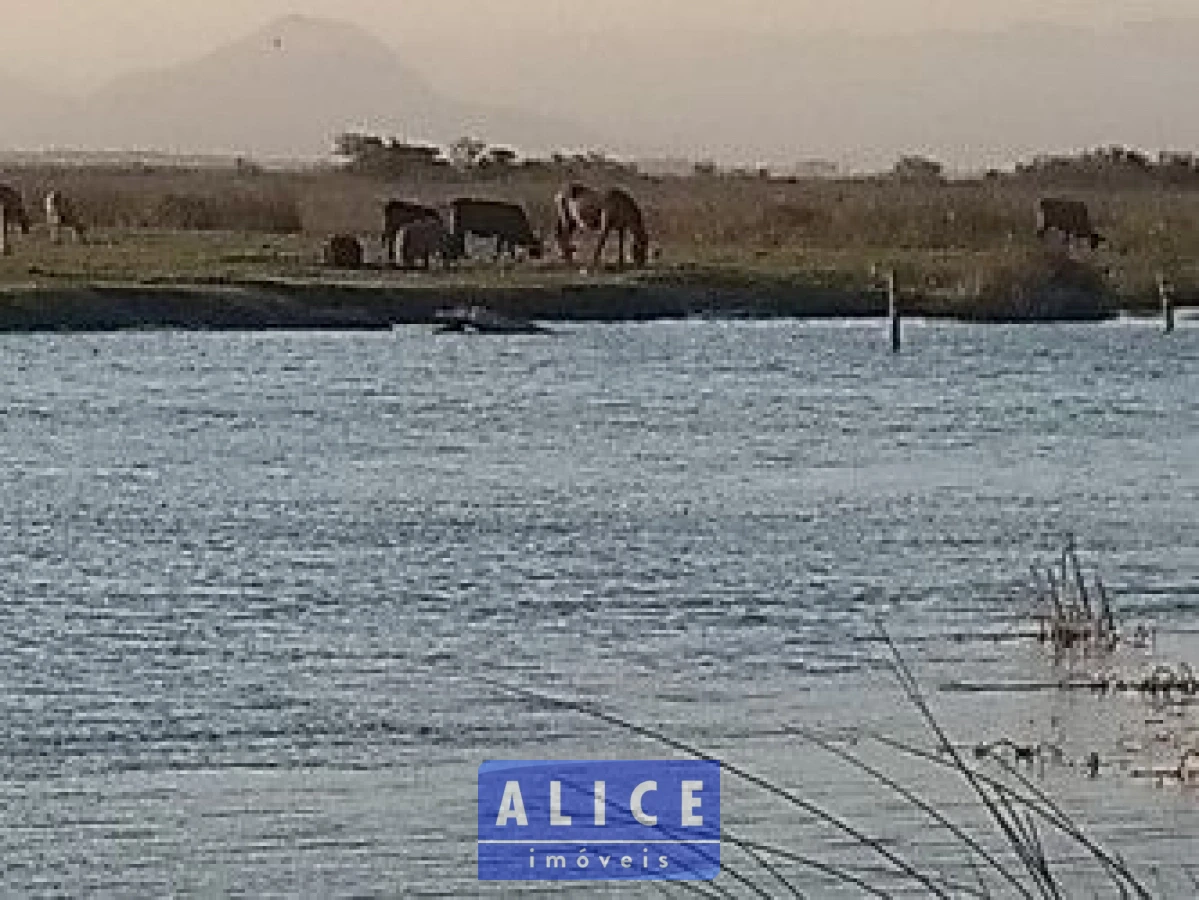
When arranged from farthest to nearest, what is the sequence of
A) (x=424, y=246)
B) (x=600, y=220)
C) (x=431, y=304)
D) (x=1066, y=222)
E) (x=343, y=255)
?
(x=1066, y=222) < (x=600, y=220) < (x=424, y=246) < (x=343, y=255) < (x=431, y=304)

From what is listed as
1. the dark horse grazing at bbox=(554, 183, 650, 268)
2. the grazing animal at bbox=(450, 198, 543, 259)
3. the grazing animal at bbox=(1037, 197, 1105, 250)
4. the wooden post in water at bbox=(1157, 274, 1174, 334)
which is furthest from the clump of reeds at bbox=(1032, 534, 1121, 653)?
the grazing animal at bbox=(1037, 197, 1105, 250)

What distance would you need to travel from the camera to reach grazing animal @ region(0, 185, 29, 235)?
55625mm

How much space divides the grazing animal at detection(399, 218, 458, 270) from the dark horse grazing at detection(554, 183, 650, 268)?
6.62ft

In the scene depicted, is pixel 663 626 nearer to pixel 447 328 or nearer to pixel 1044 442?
pixel 1044 442

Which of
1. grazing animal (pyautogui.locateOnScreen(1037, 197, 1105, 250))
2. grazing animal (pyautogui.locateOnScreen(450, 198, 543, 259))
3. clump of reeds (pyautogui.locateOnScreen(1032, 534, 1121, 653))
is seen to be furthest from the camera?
grazing animal (pyautogui.locateOnScreen(1037, 197, 1105, 250))

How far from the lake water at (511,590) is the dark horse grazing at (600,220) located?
12.4 metres

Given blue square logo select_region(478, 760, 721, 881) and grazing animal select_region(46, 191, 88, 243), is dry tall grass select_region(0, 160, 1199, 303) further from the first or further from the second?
blue square logo select_region(478, 760, 721, 881)

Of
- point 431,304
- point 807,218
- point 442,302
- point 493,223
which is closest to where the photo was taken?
point 431,304

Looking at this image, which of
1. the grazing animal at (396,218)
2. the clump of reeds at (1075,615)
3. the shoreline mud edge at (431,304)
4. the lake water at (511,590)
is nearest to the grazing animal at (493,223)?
the grazing animal at (396,218)

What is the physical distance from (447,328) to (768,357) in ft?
14.7

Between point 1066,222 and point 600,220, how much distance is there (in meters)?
9.57

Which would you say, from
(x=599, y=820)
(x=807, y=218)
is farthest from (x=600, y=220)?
(x=599, y=820)

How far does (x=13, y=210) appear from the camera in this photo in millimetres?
56156

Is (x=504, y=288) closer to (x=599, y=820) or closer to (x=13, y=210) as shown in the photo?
(x=13, y=210)
